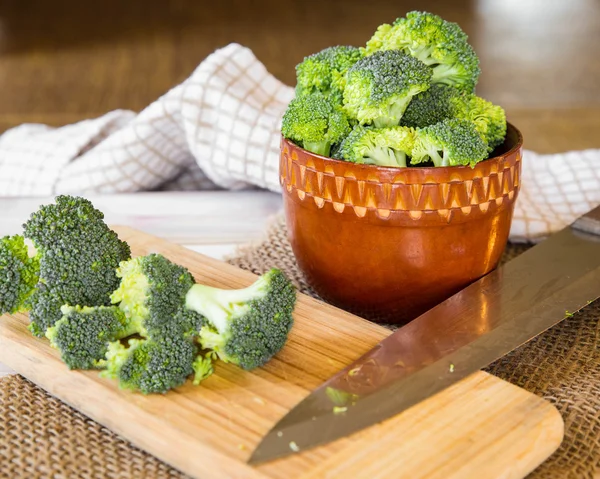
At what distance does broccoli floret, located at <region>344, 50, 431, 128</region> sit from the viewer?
100 cm

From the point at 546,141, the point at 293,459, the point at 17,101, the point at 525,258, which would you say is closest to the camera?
the point at 293,459

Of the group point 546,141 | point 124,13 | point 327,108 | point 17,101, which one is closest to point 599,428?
point 327,108

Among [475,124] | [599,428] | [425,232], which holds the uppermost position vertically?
[475,124]

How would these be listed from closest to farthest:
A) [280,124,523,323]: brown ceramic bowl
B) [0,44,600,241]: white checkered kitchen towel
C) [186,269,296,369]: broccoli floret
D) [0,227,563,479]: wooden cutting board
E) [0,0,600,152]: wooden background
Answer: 1. [0,227,563,479]: wooden cutting board
2. [186,269,296,369]: broccoli floret
3. [280,124,523,323]: brown ceramic bowl
4. [0,44,600,241]: white checkered kitchen towel
5. [0,0,600,152]: wooden background

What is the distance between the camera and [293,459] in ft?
2.55

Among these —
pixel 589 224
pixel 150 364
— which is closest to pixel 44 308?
pixel 150 364

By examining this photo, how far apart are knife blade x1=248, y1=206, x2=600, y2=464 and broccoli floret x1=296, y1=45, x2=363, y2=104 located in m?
0.34

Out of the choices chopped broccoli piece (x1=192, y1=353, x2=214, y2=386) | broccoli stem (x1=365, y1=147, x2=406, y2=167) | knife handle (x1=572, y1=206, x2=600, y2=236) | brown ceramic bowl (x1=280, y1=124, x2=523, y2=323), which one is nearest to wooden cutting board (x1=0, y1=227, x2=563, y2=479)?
chopped broccoli piece (x1=192, y1=353, x2=214, y2=386)

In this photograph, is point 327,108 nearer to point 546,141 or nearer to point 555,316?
point 555,316

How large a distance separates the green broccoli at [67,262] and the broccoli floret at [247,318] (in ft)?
0.41

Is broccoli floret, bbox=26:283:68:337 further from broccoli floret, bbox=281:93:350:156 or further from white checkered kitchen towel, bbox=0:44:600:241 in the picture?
white checkered kitchen towel, bbox=0:44:600:241

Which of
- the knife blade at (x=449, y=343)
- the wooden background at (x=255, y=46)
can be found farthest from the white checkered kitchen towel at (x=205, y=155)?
the wooden background at (x=255, y=46)

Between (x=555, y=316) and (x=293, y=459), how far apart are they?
433mm

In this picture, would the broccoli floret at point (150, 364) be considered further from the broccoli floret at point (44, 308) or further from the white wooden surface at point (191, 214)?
the white wooden surface at point (191, 214)
